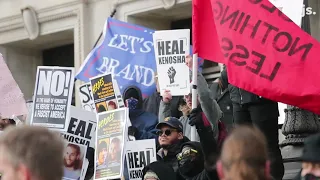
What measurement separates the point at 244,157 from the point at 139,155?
427 cm

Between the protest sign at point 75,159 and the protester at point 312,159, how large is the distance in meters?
4.02

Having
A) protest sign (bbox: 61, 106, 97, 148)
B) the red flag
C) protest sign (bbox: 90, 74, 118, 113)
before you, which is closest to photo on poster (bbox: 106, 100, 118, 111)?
protest sign (bbox: 90, 74, 118, 113)

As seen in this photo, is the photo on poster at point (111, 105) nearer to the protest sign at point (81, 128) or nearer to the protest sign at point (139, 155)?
the protest sign at point (81, 128)

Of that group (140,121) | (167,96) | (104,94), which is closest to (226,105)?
(167,96)

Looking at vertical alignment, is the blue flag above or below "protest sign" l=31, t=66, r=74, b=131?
above

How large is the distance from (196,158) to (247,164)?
3.02 metres

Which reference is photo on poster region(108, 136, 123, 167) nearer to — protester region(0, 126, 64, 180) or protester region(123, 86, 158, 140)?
protester region(123, 86, 158, 140)

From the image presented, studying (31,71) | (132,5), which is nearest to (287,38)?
(132,5)

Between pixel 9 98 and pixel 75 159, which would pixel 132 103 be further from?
pixel 9 98

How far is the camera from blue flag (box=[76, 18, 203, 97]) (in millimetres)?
10953

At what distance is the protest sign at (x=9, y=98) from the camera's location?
901 centimetres

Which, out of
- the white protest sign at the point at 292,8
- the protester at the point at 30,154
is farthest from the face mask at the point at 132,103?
the protester at the point at 30,154

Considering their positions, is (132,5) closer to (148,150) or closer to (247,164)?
(148,150)

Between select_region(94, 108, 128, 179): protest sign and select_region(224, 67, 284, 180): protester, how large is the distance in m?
1.24
